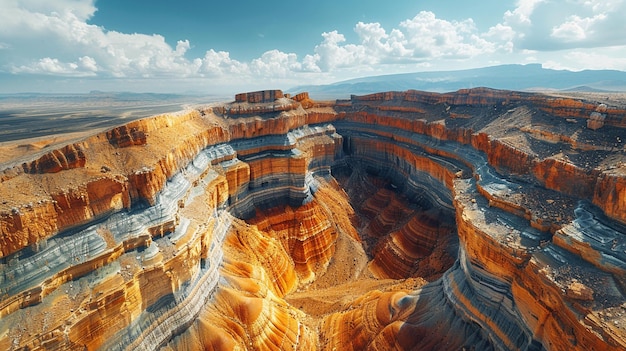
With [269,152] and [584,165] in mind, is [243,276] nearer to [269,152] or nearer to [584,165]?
[269,152]

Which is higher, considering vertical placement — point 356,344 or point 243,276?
point 243,276

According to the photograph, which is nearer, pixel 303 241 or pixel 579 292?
pixel 579 292

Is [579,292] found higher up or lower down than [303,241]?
higher up

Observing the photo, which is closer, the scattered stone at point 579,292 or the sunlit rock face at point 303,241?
the scattered stone at point 579,292

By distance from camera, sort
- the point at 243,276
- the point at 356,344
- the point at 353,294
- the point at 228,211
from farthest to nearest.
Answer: the point at 228,211
the point at 353,294
the point at 243,276
the point at 356,344

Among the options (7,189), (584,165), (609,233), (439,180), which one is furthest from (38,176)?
(439,180)

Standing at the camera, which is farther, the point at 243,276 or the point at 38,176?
the point at 243,276

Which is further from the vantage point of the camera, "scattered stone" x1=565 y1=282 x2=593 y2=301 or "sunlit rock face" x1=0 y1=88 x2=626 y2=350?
"sunlit rock face" x1=0 y1=88 x2=626 y2=350

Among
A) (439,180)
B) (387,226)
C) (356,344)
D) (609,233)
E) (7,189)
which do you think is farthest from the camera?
(387,226)
